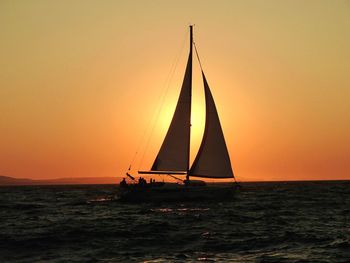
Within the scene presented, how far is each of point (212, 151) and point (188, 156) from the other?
257 cm

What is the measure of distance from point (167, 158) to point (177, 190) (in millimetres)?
4009

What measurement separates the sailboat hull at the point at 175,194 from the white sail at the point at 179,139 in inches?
91.8

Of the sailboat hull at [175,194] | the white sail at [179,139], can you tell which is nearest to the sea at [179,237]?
the sailboat hull at [175,194]

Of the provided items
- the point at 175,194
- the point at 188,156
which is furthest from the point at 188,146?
the point at 175,194

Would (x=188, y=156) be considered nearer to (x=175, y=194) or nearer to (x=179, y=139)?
(x=179, y=139)

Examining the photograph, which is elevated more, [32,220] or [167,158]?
A: [167,158]

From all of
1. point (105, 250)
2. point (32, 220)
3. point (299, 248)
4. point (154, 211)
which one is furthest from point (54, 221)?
point (299, 248)

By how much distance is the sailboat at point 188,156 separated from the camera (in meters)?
51.0

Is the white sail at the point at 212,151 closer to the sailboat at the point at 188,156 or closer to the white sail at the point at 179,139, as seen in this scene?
the sailboat at the point at 188,156

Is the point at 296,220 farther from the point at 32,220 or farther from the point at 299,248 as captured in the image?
the point at 32,220

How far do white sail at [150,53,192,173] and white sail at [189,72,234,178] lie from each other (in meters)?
1.45

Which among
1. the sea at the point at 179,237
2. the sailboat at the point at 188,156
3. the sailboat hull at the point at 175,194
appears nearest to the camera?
the sea at the point at 179,237

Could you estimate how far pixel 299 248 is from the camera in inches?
965

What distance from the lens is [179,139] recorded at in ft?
171
